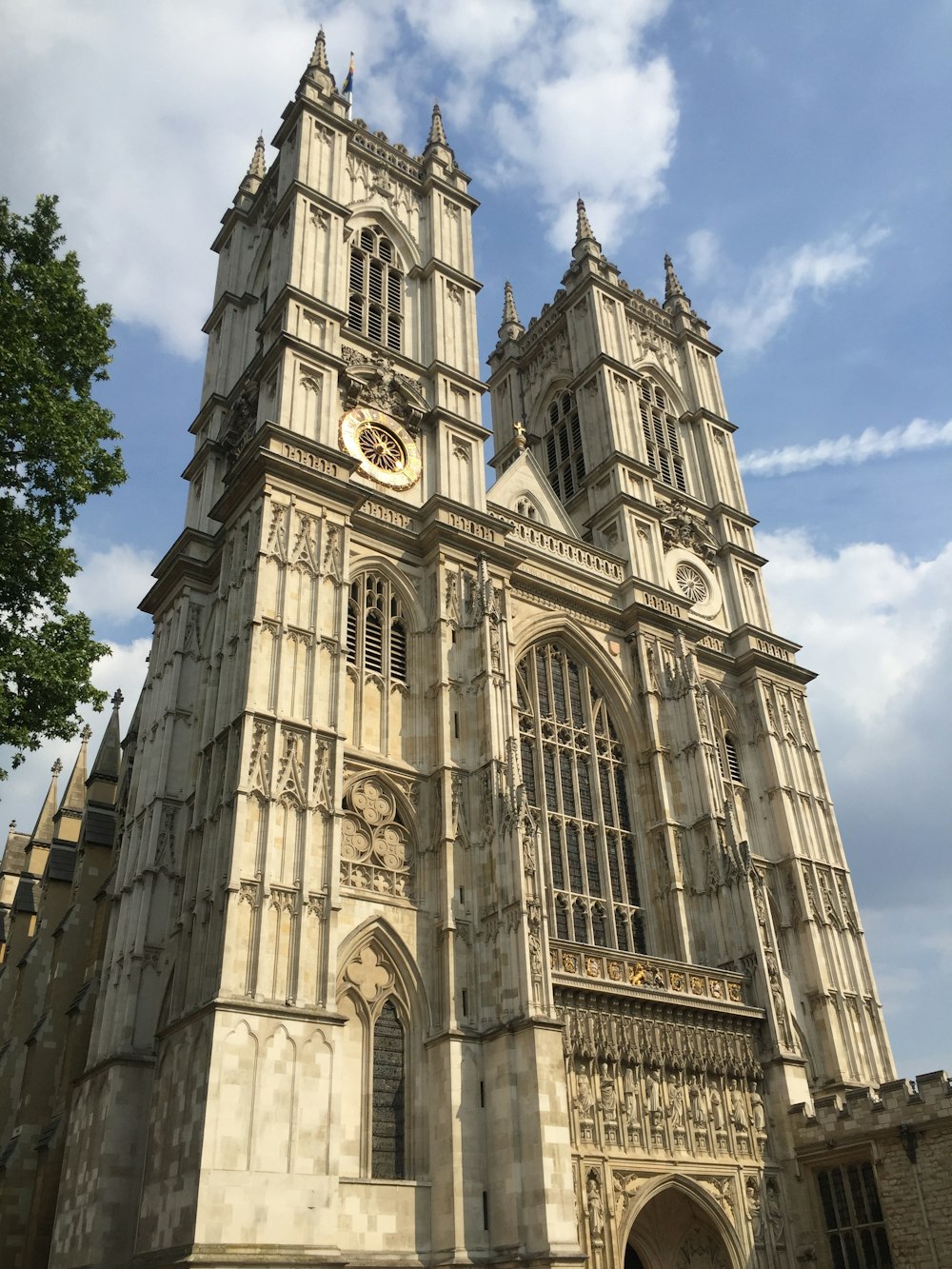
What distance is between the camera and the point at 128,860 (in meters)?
24.3

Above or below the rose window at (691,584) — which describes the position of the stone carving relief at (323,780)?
below

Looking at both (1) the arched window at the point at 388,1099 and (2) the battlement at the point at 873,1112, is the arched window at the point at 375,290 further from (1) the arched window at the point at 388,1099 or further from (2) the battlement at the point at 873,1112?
(2) the battlement at the point at 873,1112

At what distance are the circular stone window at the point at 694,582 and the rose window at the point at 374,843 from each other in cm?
1426

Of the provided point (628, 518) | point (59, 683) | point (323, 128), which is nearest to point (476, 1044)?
point (59, 683)

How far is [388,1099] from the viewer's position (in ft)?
68.2

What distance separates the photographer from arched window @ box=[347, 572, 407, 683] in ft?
84.5

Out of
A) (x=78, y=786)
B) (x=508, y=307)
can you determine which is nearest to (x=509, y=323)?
(x=508, y=307)

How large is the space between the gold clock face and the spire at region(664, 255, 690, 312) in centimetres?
1886

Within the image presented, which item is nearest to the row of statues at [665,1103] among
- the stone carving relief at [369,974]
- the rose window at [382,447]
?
the stone carving relief at [369,974]

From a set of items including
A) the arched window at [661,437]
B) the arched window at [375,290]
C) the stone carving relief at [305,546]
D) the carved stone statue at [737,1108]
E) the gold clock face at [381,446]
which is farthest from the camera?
the arched window at [661,437]

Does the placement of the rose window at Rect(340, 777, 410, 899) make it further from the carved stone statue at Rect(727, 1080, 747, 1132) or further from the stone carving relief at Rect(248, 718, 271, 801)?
the carved stone statue at Rect(727, 1080, 747, 1132)

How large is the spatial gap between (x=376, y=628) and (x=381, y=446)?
5.51 metres

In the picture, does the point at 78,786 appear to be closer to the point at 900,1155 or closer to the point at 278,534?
the point at 278,534

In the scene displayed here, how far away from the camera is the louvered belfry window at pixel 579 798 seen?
86.7ft
